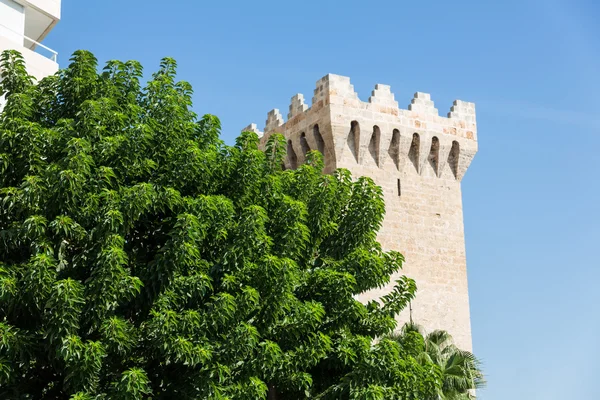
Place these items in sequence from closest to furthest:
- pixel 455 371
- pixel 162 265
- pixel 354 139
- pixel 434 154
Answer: pixel 162 265
pixel 455 371
pixel 354 139
pixel 434 154

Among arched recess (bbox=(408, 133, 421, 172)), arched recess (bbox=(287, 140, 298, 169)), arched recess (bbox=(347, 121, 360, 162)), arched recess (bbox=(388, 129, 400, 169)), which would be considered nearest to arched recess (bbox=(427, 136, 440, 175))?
arched recess (bbox=(408, 133, 421, 172))

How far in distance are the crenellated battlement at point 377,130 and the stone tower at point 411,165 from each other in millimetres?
35

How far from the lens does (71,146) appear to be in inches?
701

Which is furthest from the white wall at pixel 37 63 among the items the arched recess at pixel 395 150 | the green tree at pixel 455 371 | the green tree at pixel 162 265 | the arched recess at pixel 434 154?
the arched recess at pixel 434 154

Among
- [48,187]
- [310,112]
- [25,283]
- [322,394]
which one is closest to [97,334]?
[25,283]

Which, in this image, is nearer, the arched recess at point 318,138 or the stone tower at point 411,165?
the stone tower at point 411,165

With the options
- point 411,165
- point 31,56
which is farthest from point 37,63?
point 411,165

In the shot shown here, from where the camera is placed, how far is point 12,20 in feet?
91.4

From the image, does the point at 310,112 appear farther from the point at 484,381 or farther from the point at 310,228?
the point at 310,228

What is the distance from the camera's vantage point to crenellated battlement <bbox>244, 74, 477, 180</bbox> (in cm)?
3550

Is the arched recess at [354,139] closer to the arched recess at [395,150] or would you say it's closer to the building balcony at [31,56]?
the arched recess at [395,150]

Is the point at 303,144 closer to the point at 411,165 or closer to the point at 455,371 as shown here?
the point at 411,165

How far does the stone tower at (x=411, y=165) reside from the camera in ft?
116

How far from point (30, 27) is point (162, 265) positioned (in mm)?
14713
